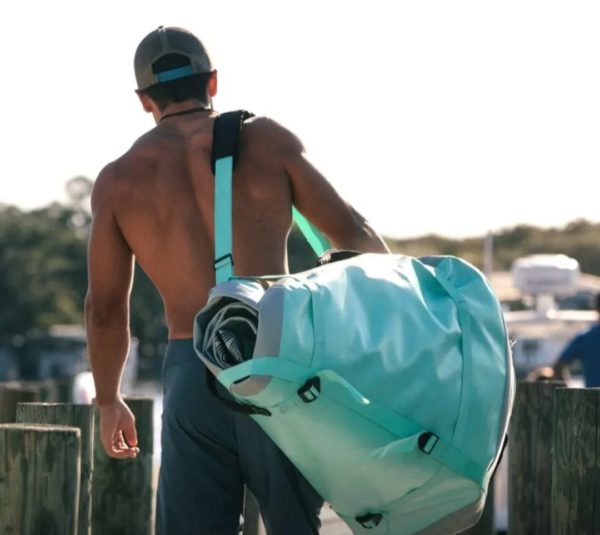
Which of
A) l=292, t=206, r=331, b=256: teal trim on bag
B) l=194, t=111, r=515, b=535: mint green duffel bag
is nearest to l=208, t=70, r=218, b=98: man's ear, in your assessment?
l=292, t=206, r=331, b=256: teal trim on bag

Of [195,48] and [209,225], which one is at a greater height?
[195,48]

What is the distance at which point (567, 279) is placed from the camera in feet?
161

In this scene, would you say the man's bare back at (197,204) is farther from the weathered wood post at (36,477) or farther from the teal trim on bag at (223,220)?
the weathered wood post at (36,477)

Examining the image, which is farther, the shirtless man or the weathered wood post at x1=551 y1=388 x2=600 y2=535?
the weathered wood post at x1=551 y1=388 x2=600 y2=535

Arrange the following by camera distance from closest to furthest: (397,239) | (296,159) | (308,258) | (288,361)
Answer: (288,361), (296,159), (308,258), (397,239)

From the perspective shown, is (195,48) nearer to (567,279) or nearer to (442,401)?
(442,401)

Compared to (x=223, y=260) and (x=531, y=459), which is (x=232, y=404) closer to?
(x=223, y=260)

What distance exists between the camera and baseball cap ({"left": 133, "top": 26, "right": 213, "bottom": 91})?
16.8 feet

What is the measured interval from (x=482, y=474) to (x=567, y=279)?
45.3m

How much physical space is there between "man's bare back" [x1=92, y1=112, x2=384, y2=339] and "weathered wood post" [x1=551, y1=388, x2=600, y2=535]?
4.08 ft

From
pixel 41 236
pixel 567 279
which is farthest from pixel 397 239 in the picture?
pixel 567 279

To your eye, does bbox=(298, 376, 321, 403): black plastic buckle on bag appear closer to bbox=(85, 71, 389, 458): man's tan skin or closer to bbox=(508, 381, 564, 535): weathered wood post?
bbox=(85, 71, 389, 458): man's tan skin

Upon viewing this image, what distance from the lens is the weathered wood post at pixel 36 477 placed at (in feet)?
16.6

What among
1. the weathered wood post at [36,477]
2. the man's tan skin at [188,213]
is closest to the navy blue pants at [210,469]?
the man's tan skin at [188,213]
